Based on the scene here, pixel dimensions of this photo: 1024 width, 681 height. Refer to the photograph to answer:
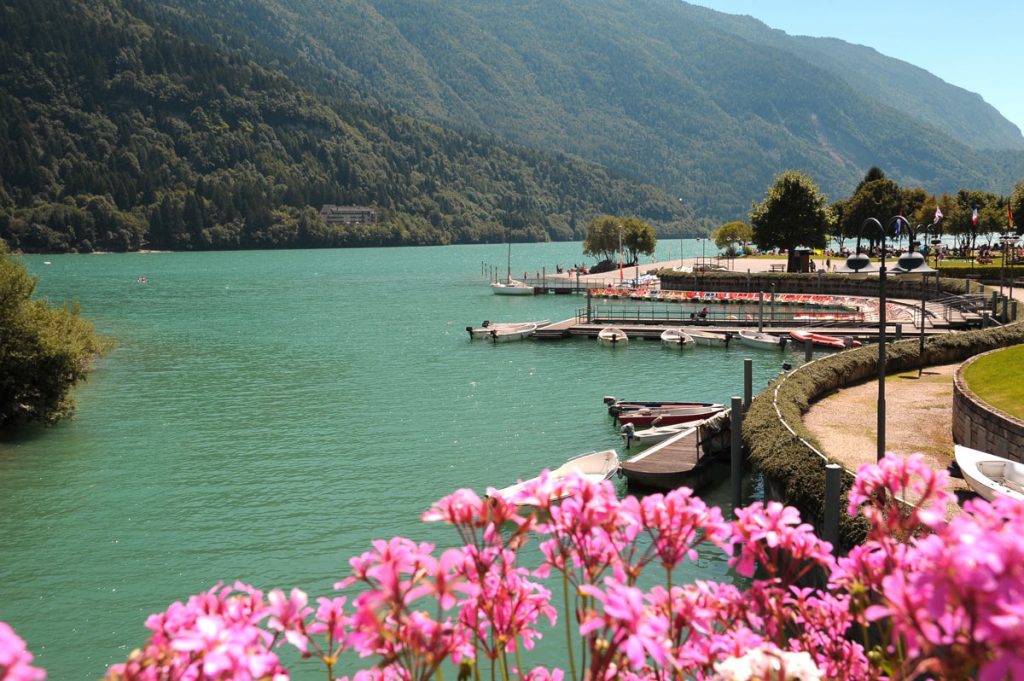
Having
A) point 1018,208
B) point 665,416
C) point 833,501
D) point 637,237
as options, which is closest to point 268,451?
point 665,416

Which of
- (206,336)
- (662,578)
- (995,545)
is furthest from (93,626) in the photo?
(206,336)

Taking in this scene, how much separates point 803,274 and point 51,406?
7609 cm

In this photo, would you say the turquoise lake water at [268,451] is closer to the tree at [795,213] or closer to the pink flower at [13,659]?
the pink flower at [13,659]

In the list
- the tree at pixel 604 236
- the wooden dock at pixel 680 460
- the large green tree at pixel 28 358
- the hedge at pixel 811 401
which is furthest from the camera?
the tree at pixel 604 236

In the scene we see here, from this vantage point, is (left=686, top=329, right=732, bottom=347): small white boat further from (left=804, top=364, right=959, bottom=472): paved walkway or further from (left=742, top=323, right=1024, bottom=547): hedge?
(left=804, top=364, right=959, bottom=472): paved walkway

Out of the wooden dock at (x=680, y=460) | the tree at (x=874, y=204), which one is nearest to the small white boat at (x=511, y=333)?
the wooden dock at (x=680, y=460)

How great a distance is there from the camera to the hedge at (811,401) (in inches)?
669

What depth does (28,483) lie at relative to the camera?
93.5ft

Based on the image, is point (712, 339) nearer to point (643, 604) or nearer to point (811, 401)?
point (811, 401)

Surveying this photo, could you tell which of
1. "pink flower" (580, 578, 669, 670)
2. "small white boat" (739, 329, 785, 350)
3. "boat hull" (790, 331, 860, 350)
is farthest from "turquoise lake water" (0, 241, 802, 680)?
"pink flower" (580, 578, 669, 670)

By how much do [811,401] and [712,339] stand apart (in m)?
31.6

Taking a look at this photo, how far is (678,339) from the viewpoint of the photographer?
60.2 metres

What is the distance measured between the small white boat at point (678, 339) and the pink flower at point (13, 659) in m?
59.0

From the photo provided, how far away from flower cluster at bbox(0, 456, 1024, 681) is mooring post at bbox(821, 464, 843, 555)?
35.1 ft
